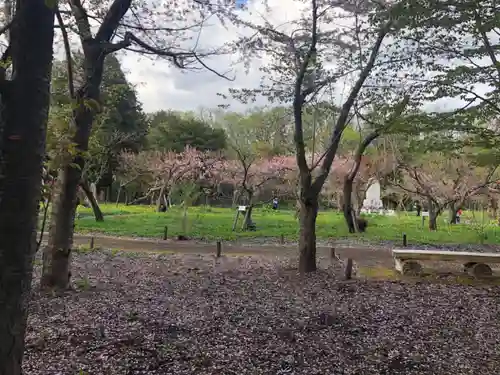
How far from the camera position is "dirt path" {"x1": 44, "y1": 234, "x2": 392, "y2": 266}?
952 cm

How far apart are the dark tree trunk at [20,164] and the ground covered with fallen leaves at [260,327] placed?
1495 millimetres

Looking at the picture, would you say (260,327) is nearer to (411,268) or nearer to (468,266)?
(411,268)

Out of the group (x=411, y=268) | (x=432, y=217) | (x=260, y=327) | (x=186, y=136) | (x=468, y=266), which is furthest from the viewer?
(x=186, y=136)

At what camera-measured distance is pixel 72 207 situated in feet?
17.2

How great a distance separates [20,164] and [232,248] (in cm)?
923

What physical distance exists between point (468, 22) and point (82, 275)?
20.3 ft

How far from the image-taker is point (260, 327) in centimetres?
399

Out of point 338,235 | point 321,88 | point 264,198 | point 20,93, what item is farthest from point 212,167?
point 20,93

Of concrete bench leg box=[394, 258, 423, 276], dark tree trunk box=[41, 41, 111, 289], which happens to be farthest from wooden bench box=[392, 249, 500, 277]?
dark tree trunk box=[41, 41, 111, 289]

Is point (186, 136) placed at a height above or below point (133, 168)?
above

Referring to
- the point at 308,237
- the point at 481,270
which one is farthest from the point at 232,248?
the point at 481,270

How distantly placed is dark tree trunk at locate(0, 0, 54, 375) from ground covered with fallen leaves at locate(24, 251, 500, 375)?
149 cm

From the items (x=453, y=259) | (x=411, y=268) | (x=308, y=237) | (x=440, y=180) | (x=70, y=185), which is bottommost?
(x=411, y=268)

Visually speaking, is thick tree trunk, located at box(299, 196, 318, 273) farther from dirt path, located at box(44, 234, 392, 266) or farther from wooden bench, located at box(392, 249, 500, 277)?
dirt path, located at box(44, 234, 392, 266)
